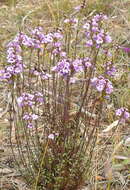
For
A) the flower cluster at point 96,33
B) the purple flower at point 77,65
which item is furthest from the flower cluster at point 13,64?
the flower cluster at point 96,33

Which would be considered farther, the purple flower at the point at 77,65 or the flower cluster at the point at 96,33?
the flower cluster at the point at 96,33

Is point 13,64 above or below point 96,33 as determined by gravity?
below

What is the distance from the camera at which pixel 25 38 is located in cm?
207

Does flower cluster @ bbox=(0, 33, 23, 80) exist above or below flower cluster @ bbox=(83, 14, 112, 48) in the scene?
below

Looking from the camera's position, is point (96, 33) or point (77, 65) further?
point (96, 33)

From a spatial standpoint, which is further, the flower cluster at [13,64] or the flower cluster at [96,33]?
the flower cluster at [96,33]

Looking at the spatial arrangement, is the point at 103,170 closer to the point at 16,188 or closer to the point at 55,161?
the point at 55,161

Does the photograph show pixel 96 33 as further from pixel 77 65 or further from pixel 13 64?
pixel 13 64

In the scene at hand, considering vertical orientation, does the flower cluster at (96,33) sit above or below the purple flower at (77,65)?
above

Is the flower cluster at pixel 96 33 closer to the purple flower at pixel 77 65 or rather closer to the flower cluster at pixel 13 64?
the purple flower at pixel 77 65

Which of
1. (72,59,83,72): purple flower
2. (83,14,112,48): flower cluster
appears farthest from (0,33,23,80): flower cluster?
(83,14,112,48): flower cluster

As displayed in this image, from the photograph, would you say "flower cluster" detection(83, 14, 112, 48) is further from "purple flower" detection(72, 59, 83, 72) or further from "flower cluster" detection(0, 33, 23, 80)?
"flower cluster" detection(0, 33, 23, 80)

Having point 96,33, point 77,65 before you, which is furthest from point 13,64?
point 96,33

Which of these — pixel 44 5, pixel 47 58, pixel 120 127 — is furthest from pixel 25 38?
pixel 44 5
